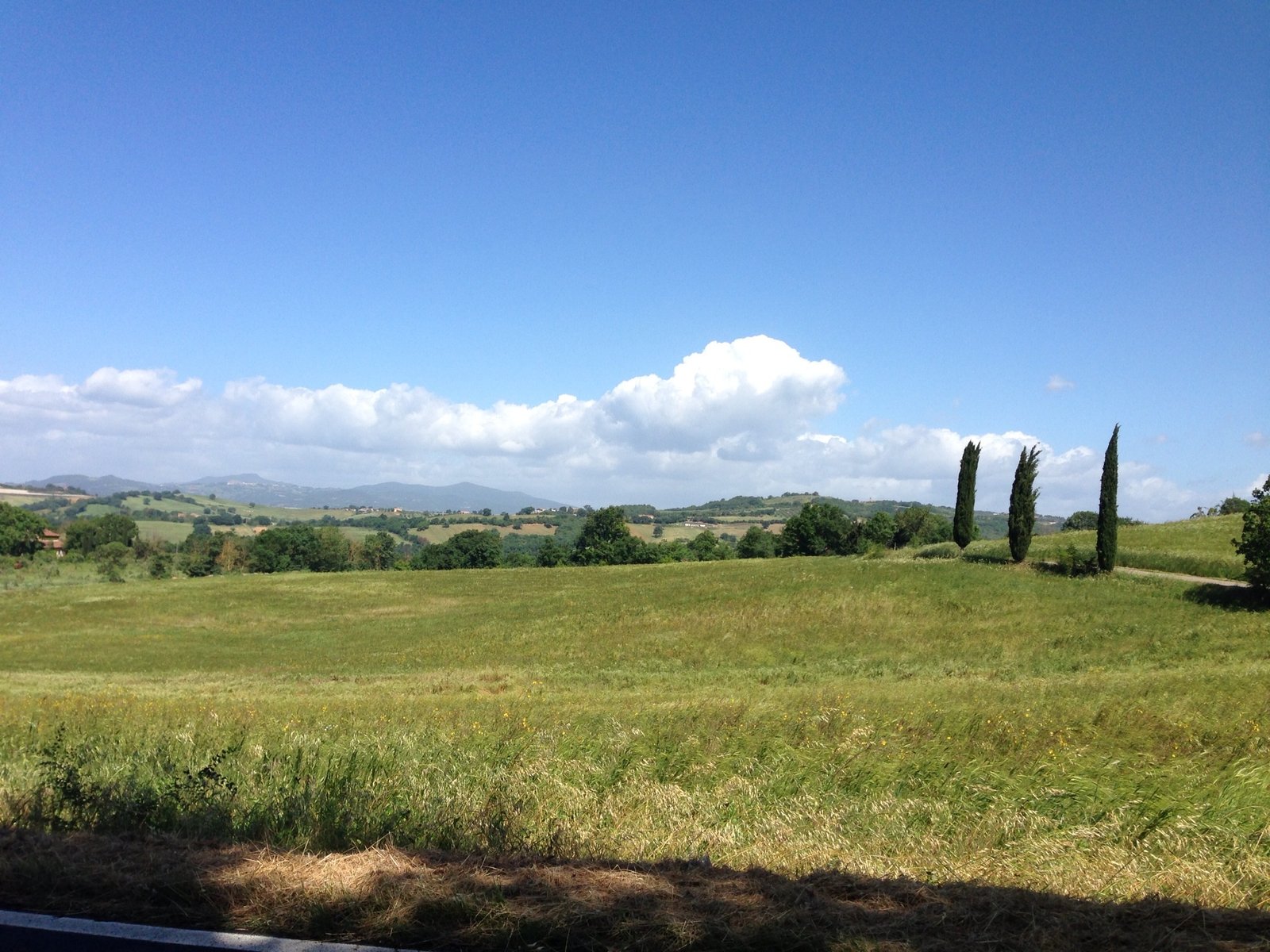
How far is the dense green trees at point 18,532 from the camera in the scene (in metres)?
101

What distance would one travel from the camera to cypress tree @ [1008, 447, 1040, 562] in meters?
42.0

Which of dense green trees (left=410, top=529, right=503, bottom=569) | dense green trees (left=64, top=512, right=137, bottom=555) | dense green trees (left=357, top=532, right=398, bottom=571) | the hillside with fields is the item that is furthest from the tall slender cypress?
dense green trees (left=64, top=512, right=137, bottom=555)

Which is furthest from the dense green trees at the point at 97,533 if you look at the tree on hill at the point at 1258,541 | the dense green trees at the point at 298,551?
the tree on hill at the point at 1258,541

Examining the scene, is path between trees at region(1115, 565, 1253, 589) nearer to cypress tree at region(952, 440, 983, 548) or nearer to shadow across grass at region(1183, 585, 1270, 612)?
shadow across grass at region(1183, 585, 1270, 612)

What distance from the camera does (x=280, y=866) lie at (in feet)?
15.3

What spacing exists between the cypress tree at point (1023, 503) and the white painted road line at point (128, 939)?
145 feet

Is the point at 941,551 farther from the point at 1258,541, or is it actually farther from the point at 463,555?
the point at 463,555

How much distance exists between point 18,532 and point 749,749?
126 metres

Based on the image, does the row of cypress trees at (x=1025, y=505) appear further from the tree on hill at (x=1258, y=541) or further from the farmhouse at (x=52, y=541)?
the farmhouse at (x=52, y=541)

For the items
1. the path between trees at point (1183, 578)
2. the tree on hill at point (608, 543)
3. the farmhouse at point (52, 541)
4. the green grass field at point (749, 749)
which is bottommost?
the farmhouse at point (52, 541)

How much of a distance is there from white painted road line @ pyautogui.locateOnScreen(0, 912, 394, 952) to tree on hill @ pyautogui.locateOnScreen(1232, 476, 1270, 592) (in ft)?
119

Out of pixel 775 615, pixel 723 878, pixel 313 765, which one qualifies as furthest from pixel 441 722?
pixel 775 615

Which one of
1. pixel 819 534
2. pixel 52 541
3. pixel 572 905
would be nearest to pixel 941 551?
pixel 572 905

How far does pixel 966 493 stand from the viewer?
48656mm
